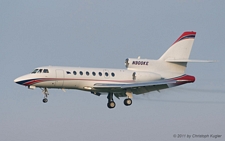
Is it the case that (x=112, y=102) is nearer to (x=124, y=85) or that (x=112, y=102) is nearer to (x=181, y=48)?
(x=124, y=85)

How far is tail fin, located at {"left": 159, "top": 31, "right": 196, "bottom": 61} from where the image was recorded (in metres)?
57.6

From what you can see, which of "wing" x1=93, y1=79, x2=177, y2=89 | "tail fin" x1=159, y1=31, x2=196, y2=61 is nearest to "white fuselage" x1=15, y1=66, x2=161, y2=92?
"wing" x1=93, y1=79, x2=177, y2=89

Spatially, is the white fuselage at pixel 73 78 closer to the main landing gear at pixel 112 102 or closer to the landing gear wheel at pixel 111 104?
the main landing gear at pixel 112 102

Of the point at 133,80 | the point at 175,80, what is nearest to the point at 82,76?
the point at 133,80

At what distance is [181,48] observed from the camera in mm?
57844

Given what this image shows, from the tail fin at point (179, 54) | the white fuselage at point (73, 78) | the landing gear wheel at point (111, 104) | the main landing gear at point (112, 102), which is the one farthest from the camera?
the tail fin at point (179, 54)

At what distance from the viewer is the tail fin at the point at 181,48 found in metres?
57.6

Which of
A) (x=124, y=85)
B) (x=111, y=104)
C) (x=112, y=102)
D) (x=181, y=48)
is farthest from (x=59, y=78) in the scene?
(x=181, y=48)

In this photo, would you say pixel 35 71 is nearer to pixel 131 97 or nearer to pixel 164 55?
pixel 131 97

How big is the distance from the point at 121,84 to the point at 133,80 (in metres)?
1.58

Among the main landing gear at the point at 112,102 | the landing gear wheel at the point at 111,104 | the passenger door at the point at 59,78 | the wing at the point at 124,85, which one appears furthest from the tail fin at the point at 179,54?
the passenger door at the point at 59,78

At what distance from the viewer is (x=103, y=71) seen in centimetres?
5391

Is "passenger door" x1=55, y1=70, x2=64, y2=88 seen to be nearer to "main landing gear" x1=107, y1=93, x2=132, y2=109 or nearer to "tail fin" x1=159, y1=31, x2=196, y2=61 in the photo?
"main landing gear" x1=107, y1=93, x2=132, y2=109

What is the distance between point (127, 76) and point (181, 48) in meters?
6.63
